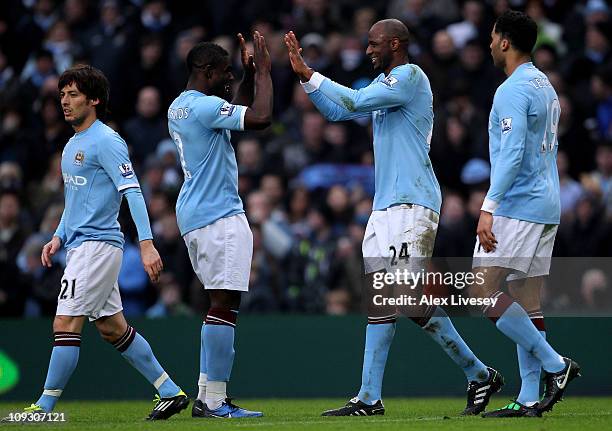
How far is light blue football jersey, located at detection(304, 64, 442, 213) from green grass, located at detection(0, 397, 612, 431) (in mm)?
1571

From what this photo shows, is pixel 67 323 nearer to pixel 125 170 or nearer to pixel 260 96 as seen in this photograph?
pixel 125 170

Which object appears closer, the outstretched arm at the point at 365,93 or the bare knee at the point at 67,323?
the bare knee at the point at 67,323

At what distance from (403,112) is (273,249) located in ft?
17.2

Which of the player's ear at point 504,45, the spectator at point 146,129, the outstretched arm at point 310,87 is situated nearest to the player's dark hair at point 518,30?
the player's ear at point 504,45

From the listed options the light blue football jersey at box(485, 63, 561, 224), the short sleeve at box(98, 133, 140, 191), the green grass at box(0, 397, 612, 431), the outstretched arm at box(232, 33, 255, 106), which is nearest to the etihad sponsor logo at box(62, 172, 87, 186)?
the short sleeve at box(98, 133, 140, 191)

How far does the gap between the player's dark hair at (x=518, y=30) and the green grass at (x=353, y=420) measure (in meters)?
2.51

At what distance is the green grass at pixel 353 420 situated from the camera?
8.26 meters

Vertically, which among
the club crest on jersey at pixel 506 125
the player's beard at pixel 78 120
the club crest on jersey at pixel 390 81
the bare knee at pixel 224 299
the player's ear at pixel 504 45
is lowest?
the bare knee at pixel 224 299

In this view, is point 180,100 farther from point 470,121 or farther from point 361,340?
point 470,121

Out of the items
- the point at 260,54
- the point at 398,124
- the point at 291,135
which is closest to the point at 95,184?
the point at 260,54

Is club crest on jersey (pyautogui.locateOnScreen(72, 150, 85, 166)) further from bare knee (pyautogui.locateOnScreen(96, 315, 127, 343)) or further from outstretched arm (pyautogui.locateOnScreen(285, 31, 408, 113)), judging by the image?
outstretched arm (pyautogui.locateOnScreen(285, 31, 408, 113))

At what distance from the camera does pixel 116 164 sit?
8.97m

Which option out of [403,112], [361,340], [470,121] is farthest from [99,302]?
[470,121]

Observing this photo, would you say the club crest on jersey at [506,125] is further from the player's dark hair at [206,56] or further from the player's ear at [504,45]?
the player's dark hair at [206,56]
